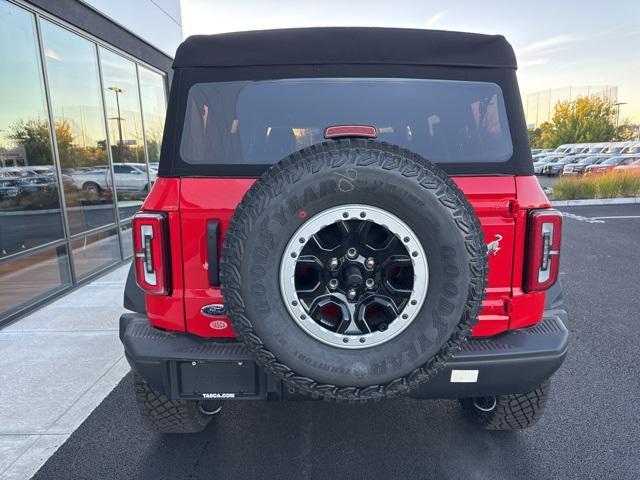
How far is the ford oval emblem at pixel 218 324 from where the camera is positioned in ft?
6.25

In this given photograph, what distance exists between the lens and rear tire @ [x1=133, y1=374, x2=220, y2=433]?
229cm

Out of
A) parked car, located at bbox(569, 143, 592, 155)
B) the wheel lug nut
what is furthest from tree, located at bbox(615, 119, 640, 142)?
the wheel lug nut

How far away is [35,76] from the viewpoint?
5.27 metres

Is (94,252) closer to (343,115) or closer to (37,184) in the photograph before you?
(37,184)

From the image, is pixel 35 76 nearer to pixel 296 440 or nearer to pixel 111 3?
pixel 111 3

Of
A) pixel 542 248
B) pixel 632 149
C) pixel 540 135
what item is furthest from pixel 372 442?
pixel 540 135

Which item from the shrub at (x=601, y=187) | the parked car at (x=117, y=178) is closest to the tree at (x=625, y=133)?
the shrub at (x=601, y=187)

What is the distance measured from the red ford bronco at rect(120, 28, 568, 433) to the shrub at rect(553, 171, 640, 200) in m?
13.1

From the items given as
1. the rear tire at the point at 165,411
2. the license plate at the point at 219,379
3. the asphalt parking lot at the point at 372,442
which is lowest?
the asphalt parking lot at the point at 372,442

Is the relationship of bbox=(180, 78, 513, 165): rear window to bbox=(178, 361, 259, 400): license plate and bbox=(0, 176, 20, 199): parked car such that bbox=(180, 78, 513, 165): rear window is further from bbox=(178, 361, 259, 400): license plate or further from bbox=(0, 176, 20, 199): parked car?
bbox=(0, 176, 20, 199): parked car

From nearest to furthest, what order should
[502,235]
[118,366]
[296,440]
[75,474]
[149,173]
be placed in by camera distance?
[502,235] → [75,474] → [296,440] → [118,366] → [149,173]

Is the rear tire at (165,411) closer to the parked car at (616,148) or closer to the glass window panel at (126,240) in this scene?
the glass window panel at (126,240)

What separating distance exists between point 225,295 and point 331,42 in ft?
4.07

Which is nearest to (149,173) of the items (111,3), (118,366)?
(111,3)
